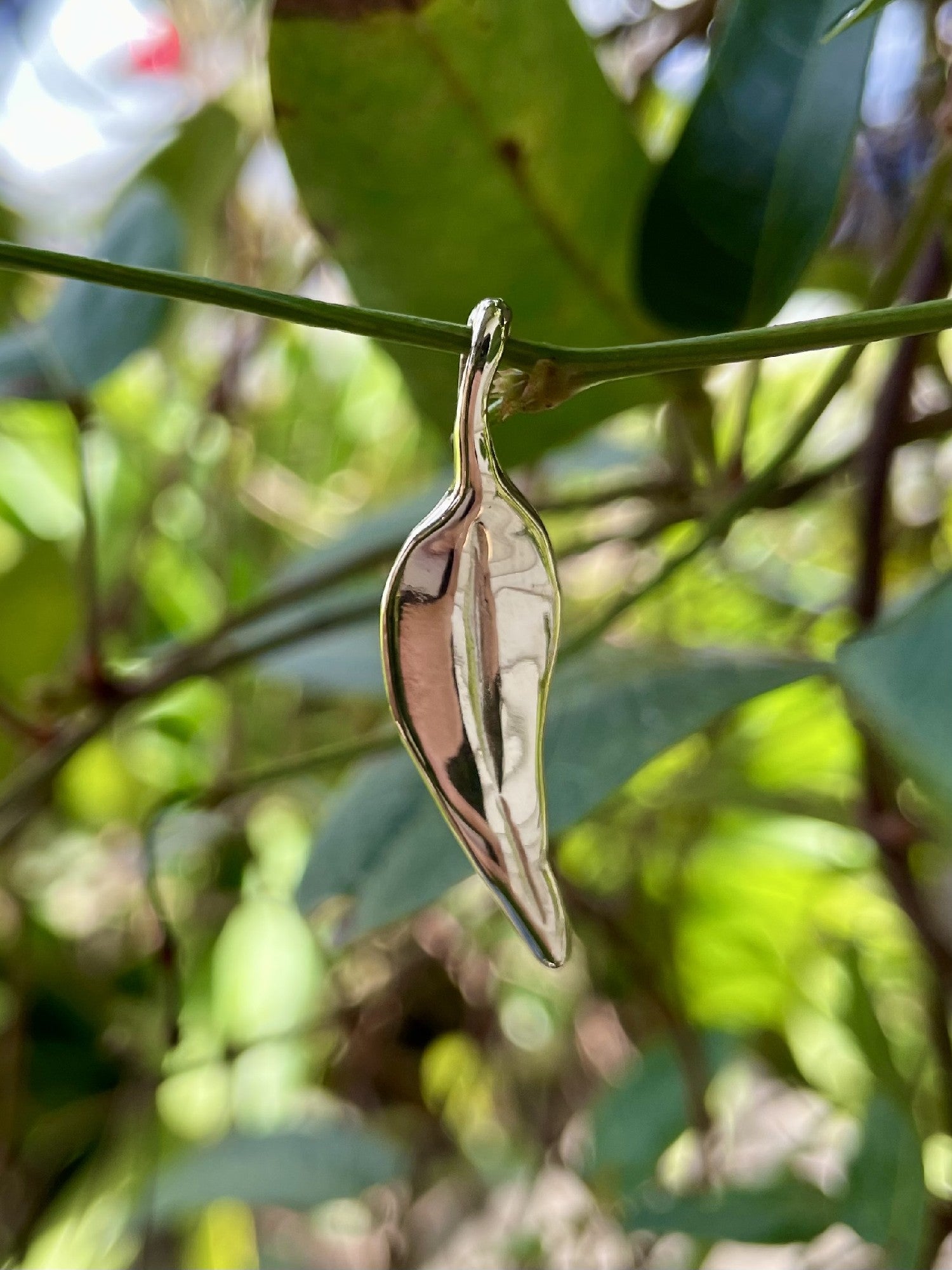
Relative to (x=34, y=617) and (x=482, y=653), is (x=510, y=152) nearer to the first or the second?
(x=482, y=653)

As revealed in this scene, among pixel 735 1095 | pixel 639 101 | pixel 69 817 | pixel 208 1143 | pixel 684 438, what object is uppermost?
pixel 639 101

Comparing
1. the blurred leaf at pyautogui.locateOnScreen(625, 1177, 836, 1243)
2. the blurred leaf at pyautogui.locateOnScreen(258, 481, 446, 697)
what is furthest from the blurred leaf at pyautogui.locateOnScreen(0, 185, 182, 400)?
the blurred leaf at pyautogui.locateOnScreen(625, 1177, 836, 1243)

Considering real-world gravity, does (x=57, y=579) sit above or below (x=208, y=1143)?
above

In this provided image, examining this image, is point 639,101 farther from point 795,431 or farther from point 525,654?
point 525,654

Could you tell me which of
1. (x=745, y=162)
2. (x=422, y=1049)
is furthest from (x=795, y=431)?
(x=422, y=1049)

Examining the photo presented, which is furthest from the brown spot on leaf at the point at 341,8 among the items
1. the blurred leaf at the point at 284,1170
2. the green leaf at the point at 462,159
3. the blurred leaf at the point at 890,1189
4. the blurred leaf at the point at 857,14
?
the blurred leaf at the point at 284,1170

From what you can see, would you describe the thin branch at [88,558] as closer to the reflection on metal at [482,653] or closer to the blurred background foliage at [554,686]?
the blurred background foliage at [554,686]
